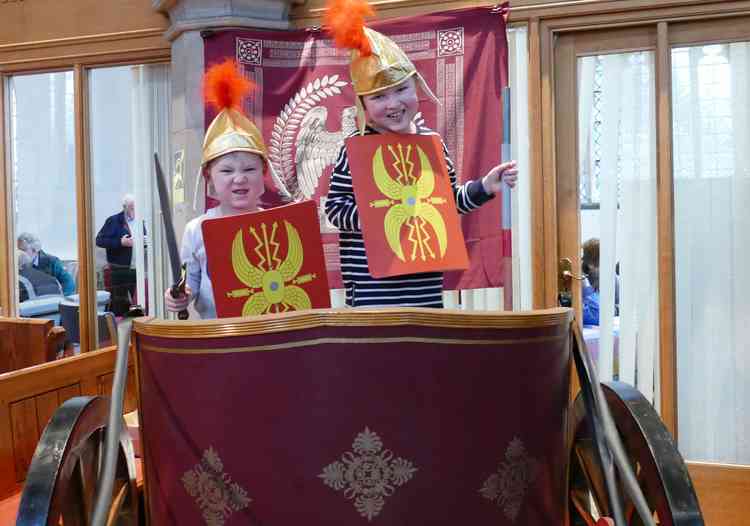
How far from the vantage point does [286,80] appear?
10.6 ft

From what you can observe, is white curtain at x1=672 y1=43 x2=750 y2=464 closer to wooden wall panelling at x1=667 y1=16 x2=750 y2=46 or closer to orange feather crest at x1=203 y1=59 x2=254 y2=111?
wooden wall panelling at x1=667 y1=16 x2=750 y2=46

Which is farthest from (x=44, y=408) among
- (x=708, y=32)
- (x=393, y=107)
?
(x=708, y=32)

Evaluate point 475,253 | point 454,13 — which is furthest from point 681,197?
point 454,13

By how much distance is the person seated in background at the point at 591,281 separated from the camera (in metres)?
3.15

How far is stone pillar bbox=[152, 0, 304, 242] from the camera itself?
3283 mm

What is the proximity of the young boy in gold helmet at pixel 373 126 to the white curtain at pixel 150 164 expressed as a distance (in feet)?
5.41

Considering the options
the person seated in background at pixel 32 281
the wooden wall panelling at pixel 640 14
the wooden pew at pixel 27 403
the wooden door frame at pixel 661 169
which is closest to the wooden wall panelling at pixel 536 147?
the wooden door frame at pixel 661 169

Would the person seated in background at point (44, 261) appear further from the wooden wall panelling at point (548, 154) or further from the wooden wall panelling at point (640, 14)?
the wooden wall panelling at point (640, 14)

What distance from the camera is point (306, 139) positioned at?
3.22 meters

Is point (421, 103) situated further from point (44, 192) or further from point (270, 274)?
A: point (44, 192)

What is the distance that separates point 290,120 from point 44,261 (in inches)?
64.4

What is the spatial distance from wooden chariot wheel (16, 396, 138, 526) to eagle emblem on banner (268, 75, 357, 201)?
172 centimetres

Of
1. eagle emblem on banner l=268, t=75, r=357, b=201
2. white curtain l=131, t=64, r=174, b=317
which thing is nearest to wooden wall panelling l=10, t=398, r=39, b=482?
eagle emblem on banner l=268, t=75, r=357, b=201

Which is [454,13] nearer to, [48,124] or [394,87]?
[394,87]
